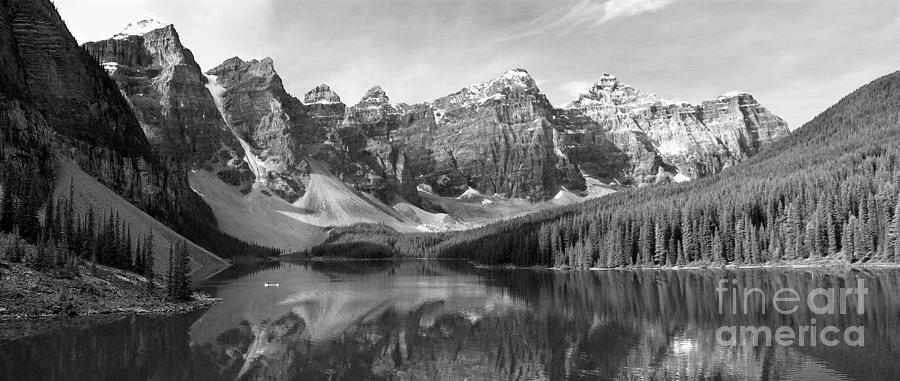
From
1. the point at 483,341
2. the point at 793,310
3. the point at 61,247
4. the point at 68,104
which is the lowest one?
the point at 483,341

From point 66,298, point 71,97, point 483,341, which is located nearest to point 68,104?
point 71,97

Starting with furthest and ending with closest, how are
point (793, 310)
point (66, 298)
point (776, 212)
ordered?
1. point (776, 212)
2. point (66, 298)
3. point (793, 310)

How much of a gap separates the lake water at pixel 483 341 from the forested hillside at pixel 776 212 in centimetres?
2775

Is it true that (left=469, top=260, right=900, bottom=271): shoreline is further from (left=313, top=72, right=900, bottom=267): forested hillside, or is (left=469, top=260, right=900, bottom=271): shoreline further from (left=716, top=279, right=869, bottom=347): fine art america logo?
(left=716, top=279, right=869, bottom=347): fine art america logo

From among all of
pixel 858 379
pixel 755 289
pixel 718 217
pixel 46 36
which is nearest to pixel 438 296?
pixel 755 289

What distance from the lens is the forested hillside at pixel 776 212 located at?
102 metres

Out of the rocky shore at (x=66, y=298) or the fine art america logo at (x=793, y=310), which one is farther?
the rocky shore at (x=66, y=298)

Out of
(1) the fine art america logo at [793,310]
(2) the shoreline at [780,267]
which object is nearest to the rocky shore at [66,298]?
(1) the fine art america logo at [793,310]

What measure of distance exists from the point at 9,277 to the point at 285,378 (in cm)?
3138

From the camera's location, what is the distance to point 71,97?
530ft

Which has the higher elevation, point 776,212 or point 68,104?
point 68,104

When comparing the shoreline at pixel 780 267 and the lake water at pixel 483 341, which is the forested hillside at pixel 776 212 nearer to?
the shoreline at pixel 780 267

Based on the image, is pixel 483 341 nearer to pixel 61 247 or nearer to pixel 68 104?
pixel 61 247

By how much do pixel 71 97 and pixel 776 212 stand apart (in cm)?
15137
